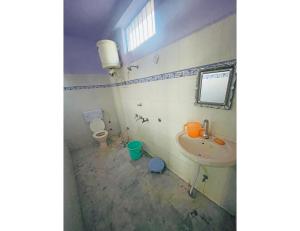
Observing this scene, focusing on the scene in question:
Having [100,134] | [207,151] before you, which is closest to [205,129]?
[207,151]

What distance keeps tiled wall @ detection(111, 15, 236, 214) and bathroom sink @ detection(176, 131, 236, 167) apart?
116mm

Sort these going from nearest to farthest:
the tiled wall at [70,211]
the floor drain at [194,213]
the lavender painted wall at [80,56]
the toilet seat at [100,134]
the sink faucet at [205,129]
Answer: the tiled wall at [70,211] < the sink faucet at [205,129] < the floor drain at [194,213] < the lavender painted wall at [80,56] < the toilet seat at [100,134]

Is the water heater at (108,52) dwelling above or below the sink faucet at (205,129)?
above

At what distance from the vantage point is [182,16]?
3.47ft

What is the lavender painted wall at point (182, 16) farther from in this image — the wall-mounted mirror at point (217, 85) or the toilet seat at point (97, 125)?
the toilet seat at point (97, 125)

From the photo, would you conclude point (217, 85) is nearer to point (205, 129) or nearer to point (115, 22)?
point (205, 129)

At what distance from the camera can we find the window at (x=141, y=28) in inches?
56.0

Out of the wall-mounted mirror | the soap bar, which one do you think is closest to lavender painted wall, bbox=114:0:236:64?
the wall-mounted mirror

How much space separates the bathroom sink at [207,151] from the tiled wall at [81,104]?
7.90 feet

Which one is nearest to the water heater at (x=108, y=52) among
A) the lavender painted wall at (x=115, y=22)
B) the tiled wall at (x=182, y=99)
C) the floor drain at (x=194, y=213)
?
the lavender painted wall at (x=115, y=22)

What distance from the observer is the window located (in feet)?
4.66

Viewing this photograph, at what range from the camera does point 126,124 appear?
290 centimetres

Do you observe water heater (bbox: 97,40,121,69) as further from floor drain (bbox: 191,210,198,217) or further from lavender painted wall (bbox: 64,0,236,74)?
floor drain (bbox: 191,210,198,217)

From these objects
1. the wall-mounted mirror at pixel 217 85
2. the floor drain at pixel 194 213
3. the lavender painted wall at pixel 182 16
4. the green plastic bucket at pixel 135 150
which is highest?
the lavender painted wall at pixel 182 16
